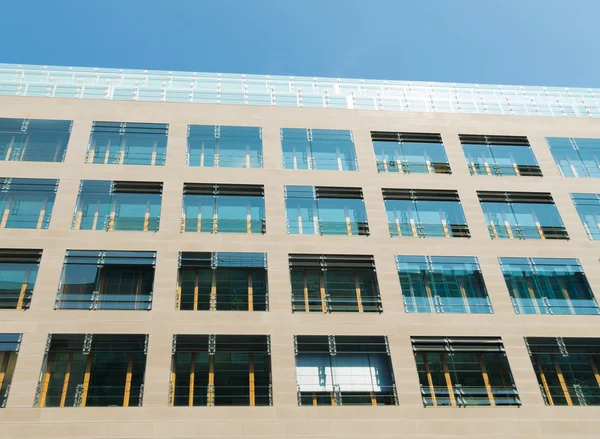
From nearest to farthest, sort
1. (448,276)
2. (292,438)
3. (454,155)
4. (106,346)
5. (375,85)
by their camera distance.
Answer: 1. (292,438)
2. (106,346)
3. (448,276)
4. (454,155)
5. (375,85)

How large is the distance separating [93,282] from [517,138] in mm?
25541

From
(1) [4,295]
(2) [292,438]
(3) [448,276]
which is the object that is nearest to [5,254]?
(1) [4,295]

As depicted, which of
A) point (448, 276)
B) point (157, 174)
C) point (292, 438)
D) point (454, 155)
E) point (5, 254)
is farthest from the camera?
point (454, 155)

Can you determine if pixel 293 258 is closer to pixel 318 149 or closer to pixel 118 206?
pixel 318 149

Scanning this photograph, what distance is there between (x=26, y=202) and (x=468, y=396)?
23300 mm

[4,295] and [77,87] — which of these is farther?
[77,87]

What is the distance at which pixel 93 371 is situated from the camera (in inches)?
884

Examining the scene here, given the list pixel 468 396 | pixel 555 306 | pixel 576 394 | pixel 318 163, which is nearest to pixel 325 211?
pixel 318 163

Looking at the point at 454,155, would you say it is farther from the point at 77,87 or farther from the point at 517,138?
the point at 77,87

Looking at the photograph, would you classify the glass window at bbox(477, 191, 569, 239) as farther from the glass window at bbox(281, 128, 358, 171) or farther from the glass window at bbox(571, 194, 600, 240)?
the glass window at bbox(281, 128, 358, 171)

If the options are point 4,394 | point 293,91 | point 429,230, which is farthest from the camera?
point 293,91

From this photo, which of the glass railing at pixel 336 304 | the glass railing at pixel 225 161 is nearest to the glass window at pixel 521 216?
the glass railing at pixel 336 304

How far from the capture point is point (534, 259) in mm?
27141

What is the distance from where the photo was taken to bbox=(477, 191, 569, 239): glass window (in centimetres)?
2828
